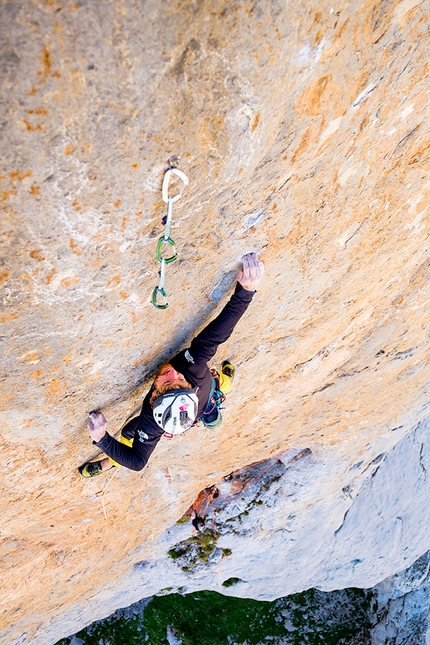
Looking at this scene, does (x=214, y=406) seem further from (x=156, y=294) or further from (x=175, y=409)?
(x=156, y=294)

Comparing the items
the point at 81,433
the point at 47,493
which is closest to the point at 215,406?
the point at 81,433

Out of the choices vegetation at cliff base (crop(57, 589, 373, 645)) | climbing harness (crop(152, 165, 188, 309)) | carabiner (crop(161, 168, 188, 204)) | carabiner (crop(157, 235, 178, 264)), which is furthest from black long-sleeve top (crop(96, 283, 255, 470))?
vegetation at cliff base (crop(57, 589, 373, 645))

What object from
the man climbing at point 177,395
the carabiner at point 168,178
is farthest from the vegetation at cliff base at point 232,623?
the carabiner at point 168,178

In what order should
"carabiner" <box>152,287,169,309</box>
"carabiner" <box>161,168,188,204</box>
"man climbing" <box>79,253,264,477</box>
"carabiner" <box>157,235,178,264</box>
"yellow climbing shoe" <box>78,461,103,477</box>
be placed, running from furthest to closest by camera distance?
A: 1. "yellow climbing shoe" <box>78,461,103,477</box>
2. "man climbing" <box>79,253,264,477</box>
3. "carabiner" <box>152,287,169,309</box>
4. "carabiner" <box>157,235,178,264</box>
5. "carabiner" <box>161,168,188,204</box>

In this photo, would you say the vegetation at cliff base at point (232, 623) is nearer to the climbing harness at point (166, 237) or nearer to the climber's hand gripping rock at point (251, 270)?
the climber's hand gripping rock at point (251, 270)

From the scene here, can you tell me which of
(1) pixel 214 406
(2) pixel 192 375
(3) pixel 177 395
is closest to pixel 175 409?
(3) pixel 177 395

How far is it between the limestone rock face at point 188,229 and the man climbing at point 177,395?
0.31ft

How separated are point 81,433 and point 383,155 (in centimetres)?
242

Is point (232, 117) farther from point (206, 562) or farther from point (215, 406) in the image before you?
point (206, 562)

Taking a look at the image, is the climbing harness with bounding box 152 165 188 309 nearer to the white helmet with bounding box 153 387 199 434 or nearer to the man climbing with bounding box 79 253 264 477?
the man climbing with bounding box 79 253 264 477

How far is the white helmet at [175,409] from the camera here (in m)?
2.78

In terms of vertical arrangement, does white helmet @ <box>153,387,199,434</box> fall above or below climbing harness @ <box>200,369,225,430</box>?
below

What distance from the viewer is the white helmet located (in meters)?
2.78

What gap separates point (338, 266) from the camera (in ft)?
9.97
